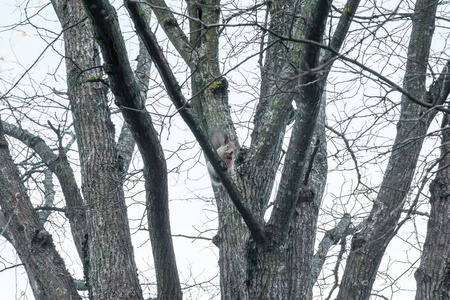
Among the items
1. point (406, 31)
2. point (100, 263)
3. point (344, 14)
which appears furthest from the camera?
point (406, 31)

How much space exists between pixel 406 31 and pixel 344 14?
1223mm

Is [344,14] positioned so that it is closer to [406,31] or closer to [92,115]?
[406,31]

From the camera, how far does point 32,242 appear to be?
11.7 ft

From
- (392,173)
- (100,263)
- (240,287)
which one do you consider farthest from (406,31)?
(100,263)

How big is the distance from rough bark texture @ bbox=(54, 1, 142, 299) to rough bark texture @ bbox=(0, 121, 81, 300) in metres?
0.22

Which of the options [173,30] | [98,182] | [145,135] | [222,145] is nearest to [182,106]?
[145,135]

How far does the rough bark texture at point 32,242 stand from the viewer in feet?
11.3

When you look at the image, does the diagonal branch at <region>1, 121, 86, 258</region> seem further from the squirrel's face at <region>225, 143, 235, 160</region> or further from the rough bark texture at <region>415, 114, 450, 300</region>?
the rough bark texture at <region>415, 114, 450, 300</region>

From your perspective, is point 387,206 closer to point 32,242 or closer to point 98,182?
point 98,182

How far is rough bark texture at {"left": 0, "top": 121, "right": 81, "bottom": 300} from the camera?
135 inches

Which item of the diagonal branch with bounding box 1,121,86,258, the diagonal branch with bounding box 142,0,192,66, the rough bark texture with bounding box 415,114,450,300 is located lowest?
the rough bark texture with bounding box 415,114,450,300

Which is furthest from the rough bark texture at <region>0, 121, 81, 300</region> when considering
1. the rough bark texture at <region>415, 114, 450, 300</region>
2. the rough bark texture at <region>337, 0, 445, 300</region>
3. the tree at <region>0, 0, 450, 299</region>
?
the rough bark texture at <region>415, 114, 450, 300</region>

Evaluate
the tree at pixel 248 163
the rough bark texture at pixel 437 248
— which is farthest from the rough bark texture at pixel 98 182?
the rough bark texture at pixel 437 248

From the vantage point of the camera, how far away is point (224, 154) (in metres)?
4.09
